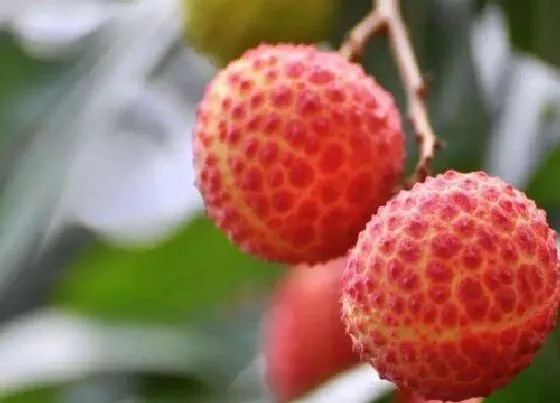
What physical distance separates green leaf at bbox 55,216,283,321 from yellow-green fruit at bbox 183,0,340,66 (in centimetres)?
37

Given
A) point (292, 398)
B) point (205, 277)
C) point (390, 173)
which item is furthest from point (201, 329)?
point (390, 173)

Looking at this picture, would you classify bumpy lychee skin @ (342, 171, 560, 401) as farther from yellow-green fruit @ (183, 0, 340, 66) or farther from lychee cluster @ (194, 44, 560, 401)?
yellow-green fruit @ (183, 0, 340, 66)

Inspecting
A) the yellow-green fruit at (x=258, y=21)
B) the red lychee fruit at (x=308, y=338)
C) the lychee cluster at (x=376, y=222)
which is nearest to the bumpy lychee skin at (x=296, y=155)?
the lychee cluster at (x=376, y=222)

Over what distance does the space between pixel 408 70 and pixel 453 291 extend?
0.16 metres

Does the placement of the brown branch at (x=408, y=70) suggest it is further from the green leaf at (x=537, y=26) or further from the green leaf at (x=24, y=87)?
the green leaf at (x=24, y=87)

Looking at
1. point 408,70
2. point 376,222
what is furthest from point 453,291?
point 408,70

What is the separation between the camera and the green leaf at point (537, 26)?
652 millimetres

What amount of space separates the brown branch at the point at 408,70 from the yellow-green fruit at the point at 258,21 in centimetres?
7

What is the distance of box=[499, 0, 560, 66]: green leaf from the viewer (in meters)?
0.65

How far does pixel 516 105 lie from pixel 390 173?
0.39 meters

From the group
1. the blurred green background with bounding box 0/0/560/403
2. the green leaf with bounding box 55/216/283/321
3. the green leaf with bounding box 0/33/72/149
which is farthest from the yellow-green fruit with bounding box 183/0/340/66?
the green leaf with bounding box 55/216/283/321

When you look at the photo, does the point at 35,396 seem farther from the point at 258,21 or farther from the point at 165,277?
the point at 258,21

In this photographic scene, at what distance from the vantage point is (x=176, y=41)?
2.79 ft

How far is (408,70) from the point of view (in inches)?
20.5
